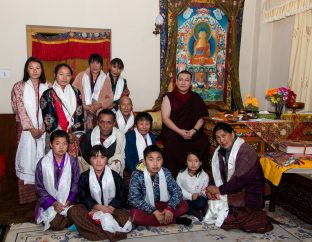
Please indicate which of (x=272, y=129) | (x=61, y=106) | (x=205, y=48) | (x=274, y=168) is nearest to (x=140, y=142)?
(x=61, y=106)

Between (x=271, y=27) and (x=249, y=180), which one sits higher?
(x=271, y=27)

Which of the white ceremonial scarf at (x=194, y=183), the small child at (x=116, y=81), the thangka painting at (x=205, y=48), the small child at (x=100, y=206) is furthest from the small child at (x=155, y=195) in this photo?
the thangka painting at (x=205, y=48)

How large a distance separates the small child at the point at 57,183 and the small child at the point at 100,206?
10cm

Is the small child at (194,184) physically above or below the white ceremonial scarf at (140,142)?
below

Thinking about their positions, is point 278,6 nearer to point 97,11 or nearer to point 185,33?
point 185,33

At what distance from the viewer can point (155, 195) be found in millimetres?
2684

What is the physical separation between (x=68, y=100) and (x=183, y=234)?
5.18ft

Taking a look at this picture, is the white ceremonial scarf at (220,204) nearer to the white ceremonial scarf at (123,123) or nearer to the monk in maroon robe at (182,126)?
the monk in maroon robe at (182,126)

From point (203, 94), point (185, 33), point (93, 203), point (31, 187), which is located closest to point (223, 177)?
point (93, 203)

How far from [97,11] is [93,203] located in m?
2.95

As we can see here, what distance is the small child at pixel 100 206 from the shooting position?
2.37 metres

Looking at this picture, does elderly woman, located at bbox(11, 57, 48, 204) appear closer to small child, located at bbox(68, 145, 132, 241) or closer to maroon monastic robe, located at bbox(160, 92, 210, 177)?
small child, located at bbox(68, 145, 132, 241)

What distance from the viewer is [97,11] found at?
4402 mm

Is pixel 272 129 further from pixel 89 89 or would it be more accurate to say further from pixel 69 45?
pixel 69 45
